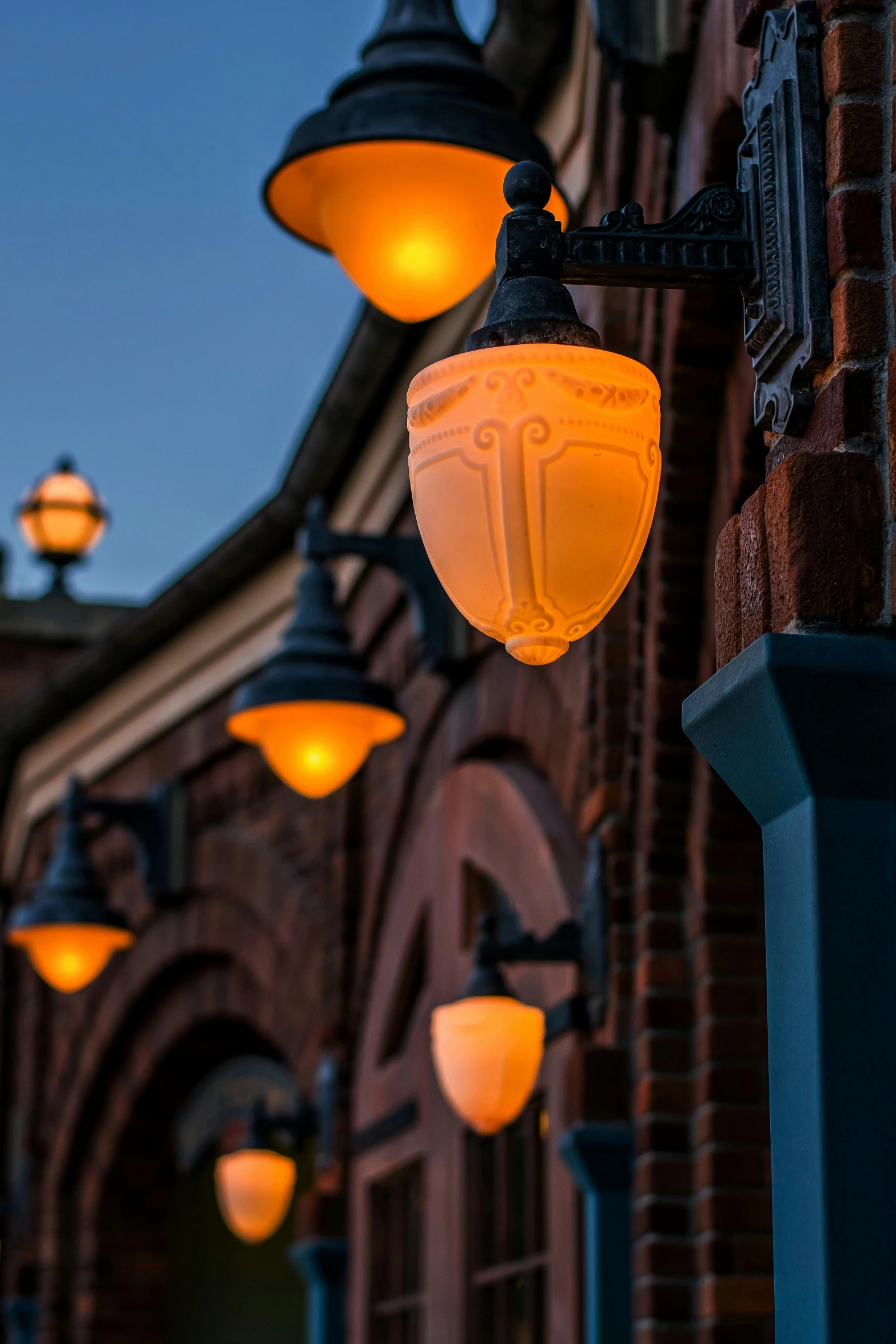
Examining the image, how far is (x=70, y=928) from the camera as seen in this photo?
26.0 feet

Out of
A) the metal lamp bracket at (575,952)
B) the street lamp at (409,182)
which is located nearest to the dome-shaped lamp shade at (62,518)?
the metal lamp bracket at (575,952)

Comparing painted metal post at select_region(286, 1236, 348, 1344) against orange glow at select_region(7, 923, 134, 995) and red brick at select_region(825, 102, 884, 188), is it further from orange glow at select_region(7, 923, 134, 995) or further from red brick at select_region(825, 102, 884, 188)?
red brick at select_region(825, 102, 884, 188)

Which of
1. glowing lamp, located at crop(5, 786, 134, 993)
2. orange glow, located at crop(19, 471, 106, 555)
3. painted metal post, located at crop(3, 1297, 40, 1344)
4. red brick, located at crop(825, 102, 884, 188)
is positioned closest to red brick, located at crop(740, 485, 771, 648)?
red brick, located at crop(825, 102, 884, 188)

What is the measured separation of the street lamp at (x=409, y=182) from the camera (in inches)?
153

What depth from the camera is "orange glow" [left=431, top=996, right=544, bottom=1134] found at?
16.5ft

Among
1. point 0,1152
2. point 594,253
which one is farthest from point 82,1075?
point 594,253

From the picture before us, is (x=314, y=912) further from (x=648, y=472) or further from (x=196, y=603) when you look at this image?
(x=648, y=472)

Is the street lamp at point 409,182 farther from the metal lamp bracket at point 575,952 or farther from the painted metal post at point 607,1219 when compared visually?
the painted metal post at point 607,1219

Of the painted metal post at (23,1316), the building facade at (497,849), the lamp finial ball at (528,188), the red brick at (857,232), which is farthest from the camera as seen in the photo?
the painted metal post at (23,1316)

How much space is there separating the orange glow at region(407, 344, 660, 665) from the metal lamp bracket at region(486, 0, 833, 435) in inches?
3.7

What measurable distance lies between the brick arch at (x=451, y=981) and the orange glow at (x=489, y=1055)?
5.5 inches

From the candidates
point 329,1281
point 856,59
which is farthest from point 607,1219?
point 329,1281

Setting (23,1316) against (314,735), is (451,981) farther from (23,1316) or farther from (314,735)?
(23,1316)

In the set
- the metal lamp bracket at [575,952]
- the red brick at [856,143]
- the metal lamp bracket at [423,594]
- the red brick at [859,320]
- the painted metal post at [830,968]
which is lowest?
the painted metal post at [830,968]
